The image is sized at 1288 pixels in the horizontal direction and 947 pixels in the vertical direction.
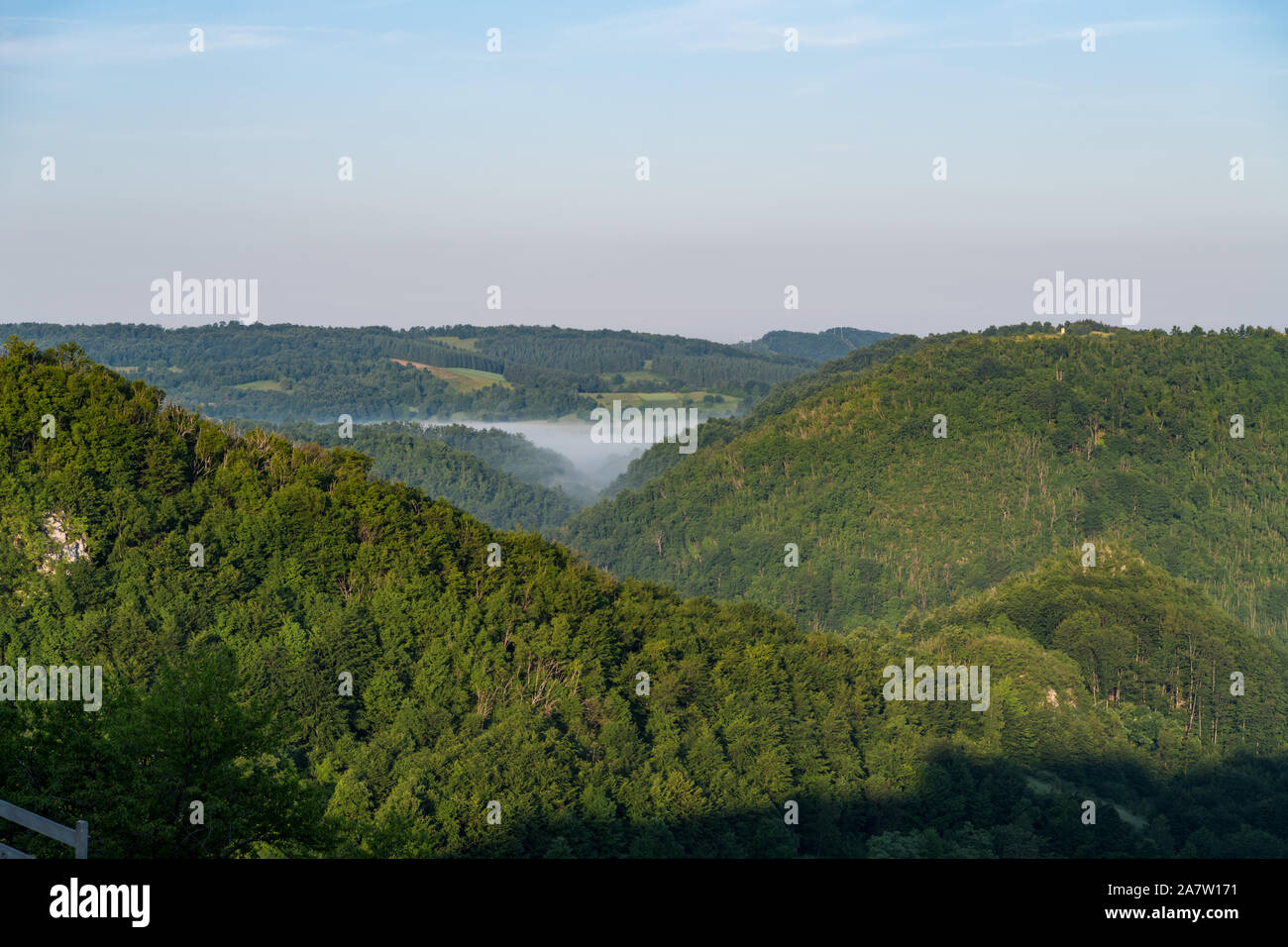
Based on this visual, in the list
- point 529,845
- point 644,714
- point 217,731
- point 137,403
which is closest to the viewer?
point 217,731

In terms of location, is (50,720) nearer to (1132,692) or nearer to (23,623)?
(23,623)

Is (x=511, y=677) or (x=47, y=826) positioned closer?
(x=47, y=826)

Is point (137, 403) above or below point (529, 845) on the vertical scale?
above

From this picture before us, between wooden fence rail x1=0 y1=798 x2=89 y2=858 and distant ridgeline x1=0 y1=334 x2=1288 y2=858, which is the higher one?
wooden fence rail x1=0 y1=798 x2=89 y2=858

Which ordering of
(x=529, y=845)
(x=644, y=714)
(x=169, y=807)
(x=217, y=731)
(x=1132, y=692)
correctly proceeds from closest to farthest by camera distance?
(x=169, y=807)
(x=217, y=731)
(x=529, y=845)
(x=644, y=714)
(x=1132, y=692)

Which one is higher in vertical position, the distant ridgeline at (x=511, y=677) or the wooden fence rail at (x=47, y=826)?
the wooden fence rail at (x=47, y=826)

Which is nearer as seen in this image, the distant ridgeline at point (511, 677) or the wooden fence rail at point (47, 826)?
the wooden fence rail at point (47, 826)

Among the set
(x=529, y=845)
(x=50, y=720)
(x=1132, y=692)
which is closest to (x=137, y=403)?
(x=529, y=845)

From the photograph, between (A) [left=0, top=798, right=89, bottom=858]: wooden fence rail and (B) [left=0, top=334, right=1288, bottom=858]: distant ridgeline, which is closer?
(A) [left=0, top=798, right=89, bottom=858]: wooden fence rail

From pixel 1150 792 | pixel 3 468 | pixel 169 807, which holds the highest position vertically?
pixel 3 468

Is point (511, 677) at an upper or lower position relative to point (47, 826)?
lower

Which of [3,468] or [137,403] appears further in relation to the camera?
[137,403]
